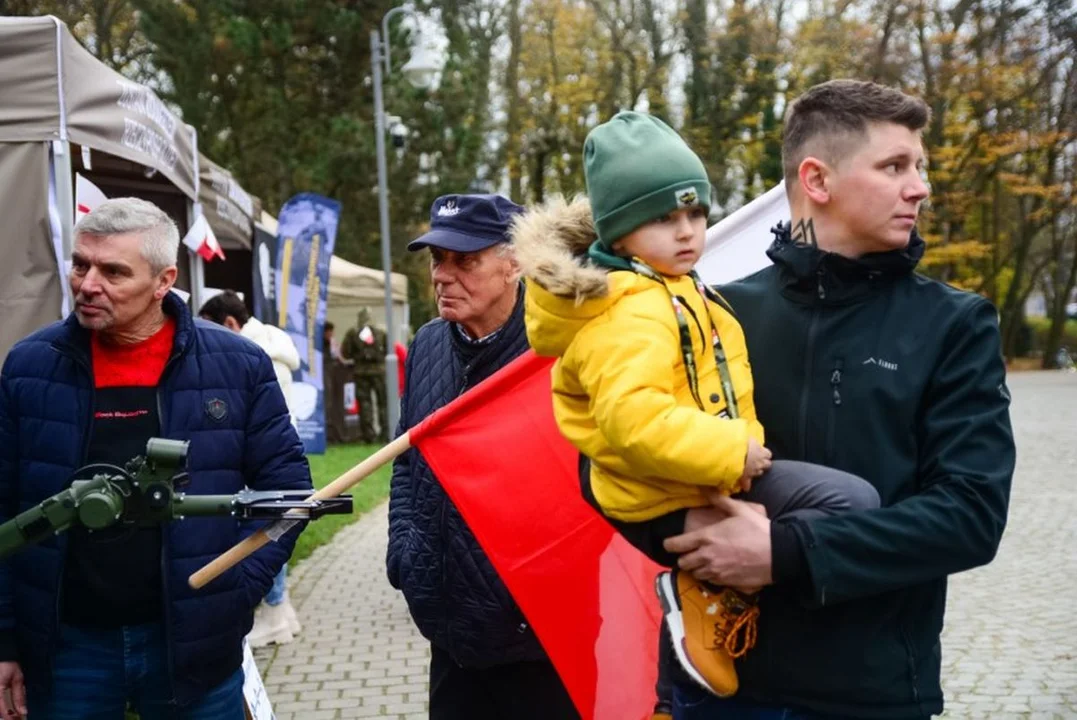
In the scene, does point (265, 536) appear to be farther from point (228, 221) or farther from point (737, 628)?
point (228, 221)

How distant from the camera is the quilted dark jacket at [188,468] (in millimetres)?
2873

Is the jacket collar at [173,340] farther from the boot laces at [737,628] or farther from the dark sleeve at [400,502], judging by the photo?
the boot laces at [737,628]

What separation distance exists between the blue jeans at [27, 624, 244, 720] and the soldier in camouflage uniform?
639 inches

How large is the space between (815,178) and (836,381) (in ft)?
1.30

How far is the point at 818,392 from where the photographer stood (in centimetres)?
208

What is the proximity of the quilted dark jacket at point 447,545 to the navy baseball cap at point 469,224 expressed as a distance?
222 millimetres

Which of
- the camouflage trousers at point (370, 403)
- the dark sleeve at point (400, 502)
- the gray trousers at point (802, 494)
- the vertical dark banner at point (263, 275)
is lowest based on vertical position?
the camouflage trousers at point (370, 403)

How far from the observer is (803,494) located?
6.42 feet

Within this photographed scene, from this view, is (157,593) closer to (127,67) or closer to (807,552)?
(807,552)

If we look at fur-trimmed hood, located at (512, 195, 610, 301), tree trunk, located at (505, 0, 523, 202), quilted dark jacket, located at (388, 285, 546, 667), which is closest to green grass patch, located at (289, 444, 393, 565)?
quilted dark jacket, located at (388, 285, 546, 667)

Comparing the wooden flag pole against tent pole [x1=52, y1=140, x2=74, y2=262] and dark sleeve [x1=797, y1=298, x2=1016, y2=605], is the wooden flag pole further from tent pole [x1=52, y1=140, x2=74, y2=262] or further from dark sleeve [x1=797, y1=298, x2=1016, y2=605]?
tent pole [x1=52, y1=140, x2=74, y2=262]

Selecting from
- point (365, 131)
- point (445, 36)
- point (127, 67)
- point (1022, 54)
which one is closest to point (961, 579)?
point (365, 131)

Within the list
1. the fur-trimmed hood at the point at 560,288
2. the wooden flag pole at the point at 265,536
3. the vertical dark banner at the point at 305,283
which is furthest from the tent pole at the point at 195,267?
the fur-trimmed hood at the point at 560,288

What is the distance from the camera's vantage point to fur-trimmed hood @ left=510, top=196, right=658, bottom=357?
2.06m
